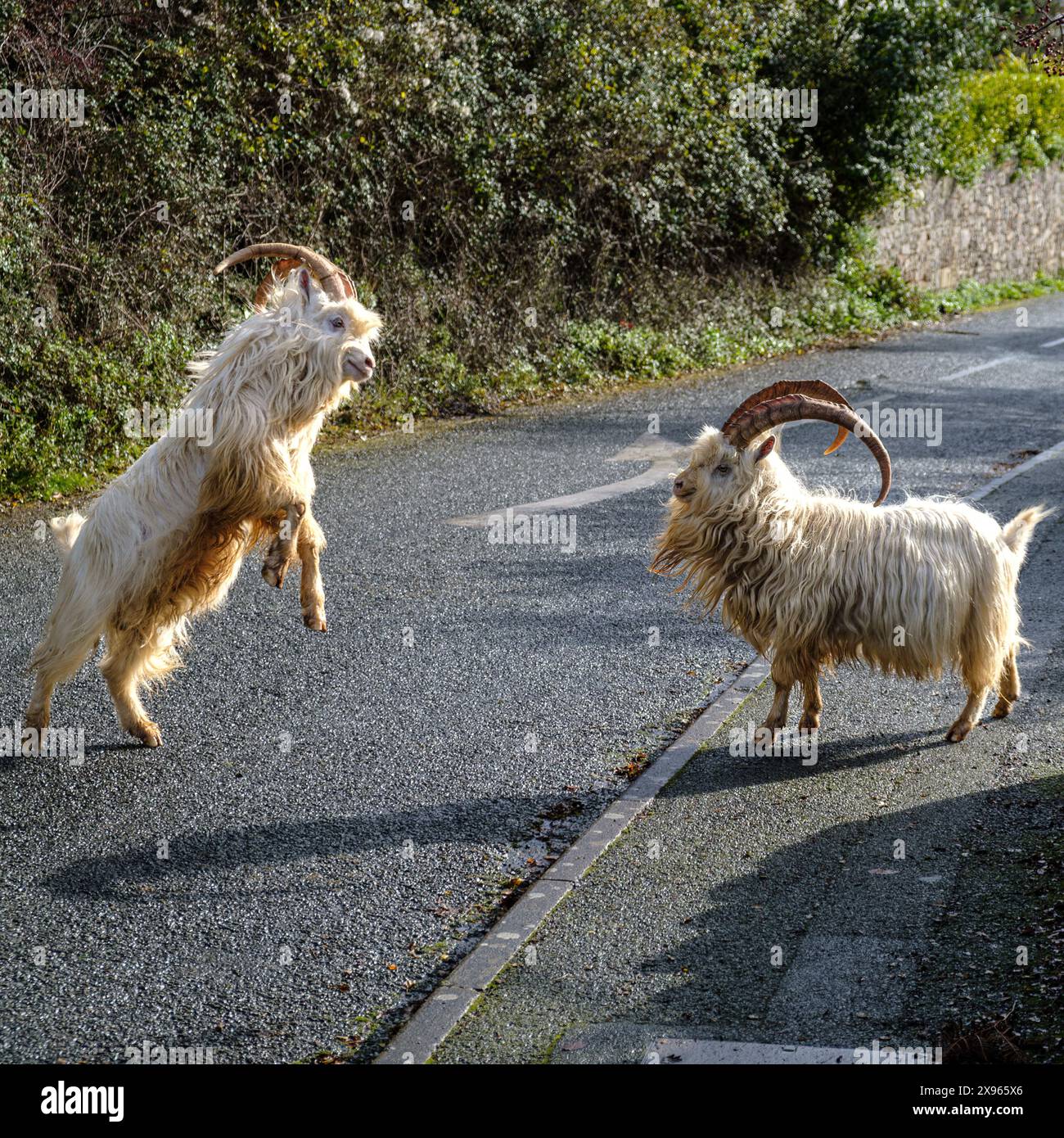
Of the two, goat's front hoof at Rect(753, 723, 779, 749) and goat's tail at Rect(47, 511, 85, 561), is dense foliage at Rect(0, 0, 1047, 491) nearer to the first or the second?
goat's tail at Rect(47, 511, 85, 561)

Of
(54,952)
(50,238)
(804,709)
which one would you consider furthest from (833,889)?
(50,238)

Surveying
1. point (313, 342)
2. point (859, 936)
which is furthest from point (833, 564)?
point (313, 342)

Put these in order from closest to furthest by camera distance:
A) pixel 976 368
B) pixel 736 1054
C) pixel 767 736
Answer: pixel 736 1054 → pixel 767 736 → pixel 976 368

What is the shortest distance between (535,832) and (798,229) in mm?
18858

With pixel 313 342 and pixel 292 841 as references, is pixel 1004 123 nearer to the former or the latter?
Answer: pixel 313 342

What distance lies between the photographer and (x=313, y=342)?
5727mm

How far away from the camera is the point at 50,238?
41.2ft

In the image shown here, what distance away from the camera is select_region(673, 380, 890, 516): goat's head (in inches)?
253

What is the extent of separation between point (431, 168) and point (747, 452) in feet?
36.9

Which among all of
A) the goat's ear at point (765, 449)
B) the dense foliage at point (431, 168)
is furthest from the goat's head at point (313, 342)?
the dense foliage at point (431, 168)

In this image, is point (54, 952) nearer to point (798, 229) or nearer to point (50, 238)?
point (50, 238)

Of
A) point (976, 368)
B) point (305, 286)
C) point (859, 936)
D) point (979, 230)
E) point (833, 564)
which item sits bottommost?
point (859, 936)

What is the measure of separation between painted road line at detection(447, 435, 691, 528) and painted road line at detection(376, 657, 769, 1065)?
3.51m

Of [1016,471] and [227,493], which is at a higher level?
[227,493]
